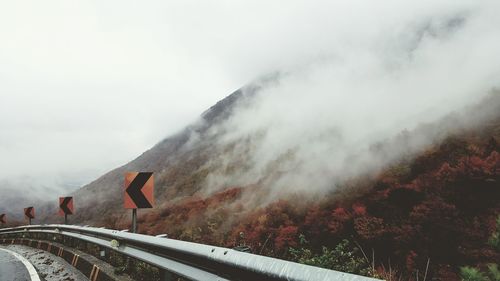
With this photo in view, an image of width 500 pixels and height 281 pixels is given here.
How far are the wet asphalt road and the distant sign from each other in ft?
6.94

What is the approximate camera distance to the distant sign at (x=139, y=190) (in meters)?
7.64

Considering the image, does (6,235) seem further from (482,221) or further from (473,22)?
(473,22)

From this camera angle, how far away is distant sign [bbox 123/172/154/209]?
764 centimetres

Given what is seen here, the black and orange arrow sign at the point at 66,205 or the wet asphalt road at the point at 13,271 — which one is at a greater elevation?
the black and orange arrow sign at the point at 66,205

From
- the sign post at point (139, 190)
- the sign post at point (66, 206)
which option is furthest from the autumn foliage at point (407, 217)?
the sign post at point (139, 190)

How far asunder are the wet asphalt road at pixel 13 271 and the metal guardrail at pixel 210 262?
6.84 feet

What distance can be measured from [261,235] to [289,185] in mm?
14923

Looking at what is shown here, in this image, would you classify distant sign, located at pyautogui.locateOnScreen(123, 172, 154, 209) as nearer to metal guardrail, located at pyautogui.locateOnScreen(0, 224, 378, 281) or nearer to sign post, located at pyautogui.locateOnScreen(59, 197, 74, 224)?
metal guardrail, located at pyautogui.locateOnScreen(0, 224, 378, 281)

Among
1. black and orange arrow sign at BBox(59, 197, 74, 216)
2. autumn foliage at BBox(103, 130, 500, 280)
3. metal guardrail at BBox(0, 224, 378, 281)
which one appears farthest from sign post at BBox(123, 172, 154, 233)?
autumn foliage at BBox(103, 130, 500, 280)

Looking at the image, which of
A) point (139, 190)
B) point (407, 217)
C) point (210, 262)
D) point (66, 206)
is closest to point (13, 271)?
point (139, 190)

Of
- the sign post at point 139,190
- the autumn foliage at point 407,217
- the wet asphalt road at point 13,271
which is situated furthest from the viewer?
the autumn foliage at point 407,217

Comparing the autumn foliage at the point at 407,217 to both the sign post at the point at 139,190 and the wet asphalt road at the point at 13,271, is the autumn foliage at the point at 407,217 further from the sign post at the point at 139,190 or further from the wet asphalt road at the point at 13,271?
the sign post at the point at 139,190

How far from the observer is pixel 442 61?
83.1 m

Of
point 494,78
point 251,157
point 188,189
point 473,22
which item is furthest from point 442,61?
point 188,189
